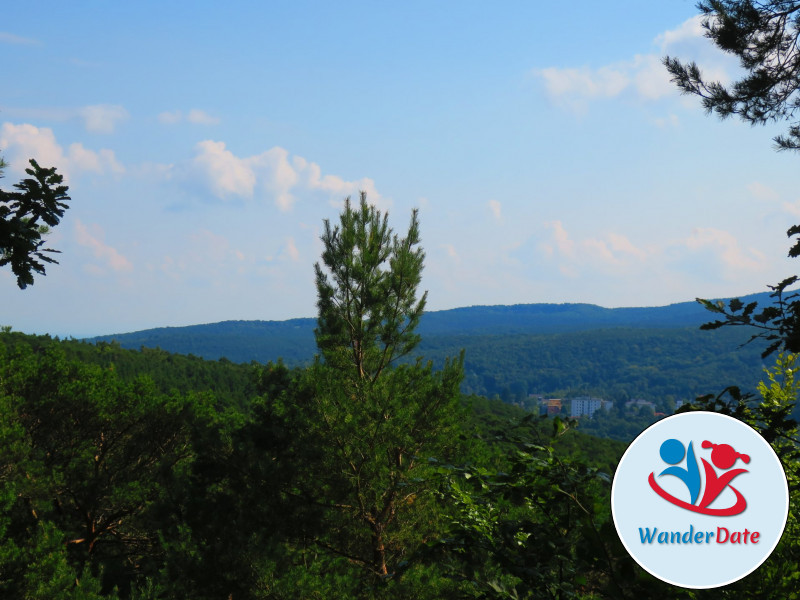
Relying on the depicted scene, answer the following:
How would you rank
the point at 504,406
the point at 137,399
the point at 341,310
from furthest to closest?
the point at 504,406
the point at 137,399
the point at 341,310

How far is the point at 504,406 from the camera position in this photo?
86625 mm

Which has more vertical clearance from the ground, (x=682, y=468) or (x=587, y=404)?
(x=682, y=468)

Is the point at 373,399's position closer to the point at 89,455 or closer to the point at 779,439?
the point at 89,455

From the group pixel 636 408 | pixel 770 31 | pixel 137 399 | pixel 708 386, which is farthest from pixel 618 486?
pixel 708 386

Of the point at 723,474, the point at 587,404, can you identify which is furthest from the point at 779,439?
the point at 587,404

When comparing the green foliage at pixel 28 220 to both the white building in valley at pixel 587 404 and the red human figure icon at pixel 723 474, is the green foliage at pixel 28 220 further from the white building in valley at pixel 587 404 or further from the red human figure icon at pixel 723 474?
the white building in valley at pixel 587 404

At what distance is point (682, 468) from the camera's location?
78.7 inches

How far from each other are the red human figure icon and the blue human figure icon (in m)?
0.03

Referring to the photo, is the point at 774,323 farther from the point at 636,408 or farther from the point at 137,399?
the point at 636,408

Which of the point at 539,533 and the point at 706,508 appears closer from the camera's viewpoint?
the point at 706,508

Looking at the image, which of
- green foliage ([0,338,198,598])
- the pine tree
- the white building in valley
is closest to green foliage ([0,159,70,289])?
the pine tree

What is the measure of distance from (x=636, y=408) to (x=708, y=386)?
26.1 meters

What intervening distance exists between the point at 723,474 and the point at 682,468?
4.6 inches

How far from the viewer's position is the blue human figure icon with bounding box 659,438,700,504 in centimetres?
198
